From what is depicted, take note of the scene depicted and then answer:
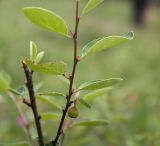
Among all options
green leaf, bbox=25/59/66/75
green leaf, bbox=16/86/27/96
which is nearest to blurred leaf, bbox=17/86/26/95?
green leaf, bbox=16/86/27/96

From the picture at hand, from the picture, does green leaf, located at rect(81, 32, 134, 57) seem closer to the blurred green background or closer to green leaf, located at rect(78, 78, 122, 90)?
green leaf, located at rect(78, 78, 122, 90)

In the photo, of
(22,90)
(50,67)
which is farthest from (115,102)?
(50,67)

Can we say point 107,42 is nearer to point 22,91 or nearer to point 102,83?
point 102,83

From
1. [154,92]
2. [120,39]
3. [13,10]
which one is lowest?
[13,10]

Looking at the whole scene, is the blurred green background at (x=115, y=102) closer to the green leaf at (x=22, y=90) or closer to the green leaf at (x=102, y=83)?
the green leaf at (x=22, y=90)

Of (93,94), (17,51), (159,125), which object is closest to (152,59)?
(17,51)

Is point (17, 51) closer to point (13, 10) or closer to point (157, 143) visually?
point (157, 143)
